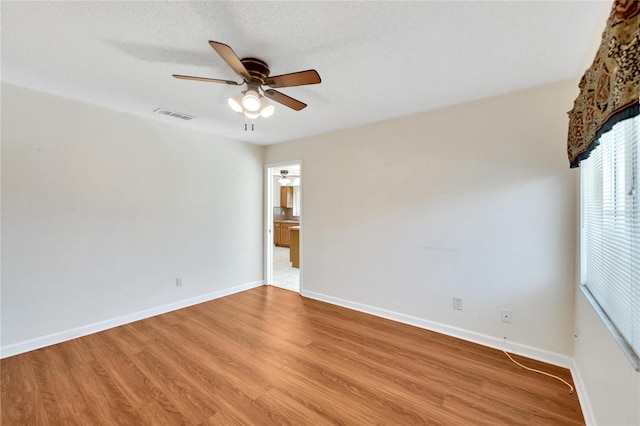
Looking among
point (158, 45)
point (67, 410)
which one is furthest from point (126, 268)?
point (158, 45)

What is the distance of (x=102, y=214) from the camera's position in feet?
9.83

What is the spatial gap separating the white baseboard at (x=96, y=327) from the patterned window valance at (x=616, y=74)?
14.3ft

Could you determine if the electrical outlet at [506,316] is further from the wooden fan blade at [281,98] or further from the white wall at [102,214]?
the white wall at [102,214]

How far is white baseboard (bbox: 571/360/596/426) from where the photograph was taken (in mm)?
1643

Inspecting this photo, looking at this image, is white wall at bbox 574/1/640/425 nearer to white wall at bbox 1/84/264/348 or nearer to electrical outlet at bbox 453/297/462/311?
electrical outlet at bbox 453/297/462/311

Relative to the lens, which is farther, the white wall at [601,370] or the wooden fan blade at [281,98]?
the wooden fan blade at [281,98]

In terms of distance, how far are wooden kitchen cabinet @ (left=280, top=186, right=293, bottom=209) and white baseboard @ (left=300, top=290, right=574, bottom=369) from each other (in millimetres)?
5993

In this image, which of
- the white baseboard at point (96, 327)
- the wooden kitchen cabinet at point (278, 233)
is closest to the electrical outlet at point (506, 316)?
the white baseboard at point (96, 327)

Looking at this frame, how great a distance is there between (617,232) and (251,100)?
2.29 meters

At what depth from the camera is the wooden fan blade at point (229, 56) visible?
1.45 metres

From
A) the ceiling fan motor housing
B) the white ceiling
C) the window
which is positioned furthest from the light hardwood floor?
the white ceiling

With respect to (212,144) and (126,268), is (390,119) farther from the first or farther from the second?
(126,268)

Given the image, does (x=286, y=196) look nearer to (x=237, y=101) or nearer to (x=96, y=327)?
(x=96, y=327)

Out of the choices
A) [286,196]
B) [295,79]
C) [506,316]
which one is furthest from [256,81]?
[286,196]
